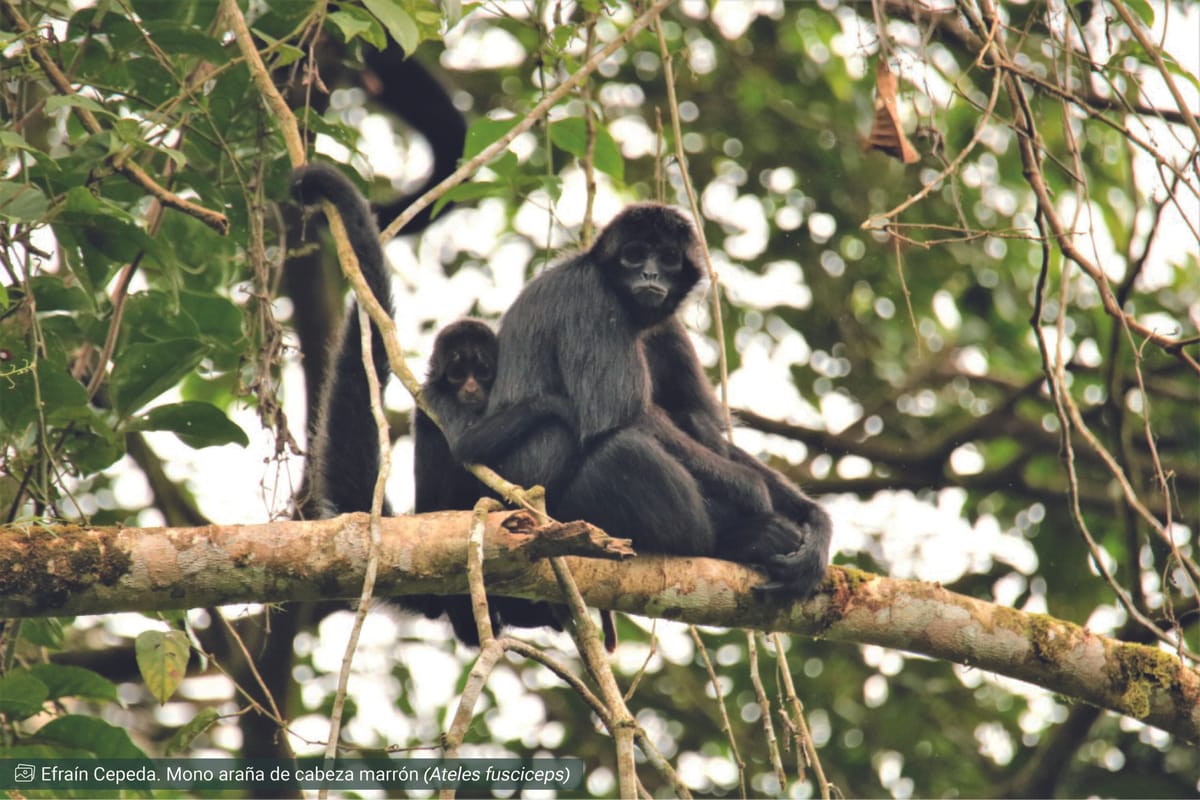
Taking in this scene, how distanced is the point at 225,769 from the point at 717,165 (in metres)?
6.50

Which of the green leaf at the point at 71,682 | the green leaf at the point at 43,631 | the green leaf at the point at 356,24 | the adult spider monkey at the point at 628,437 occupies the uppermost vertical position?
the green leaf at the point at 356,24

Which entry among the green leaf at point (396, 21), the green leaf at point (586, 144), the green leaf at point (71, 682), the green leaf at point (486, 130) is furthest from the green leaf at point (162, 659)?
the green leaf at point (586, 144)

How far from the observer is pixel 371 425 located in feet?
20.7

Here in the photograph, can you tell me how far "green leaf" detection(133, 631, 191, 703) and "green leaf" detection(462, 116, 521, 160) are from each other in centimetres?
309

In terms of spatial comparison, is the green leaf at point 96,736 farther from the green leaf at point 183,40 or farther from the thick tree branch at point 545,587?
the green leaf at point 183,40

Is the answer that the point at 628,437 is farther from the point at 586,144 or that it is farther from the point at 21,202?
the point at 21,202

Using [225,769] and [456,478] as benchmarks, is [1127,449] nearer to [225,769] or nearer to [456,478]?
[456,478]

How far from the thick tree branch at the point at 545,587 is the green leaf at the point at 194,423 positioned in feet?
3.43

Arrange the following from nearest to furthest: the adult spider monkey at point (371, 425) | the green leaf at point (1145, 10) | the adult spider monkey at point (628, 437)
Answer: the green leaf at point (1145, 10), the adult spider monkey at point (628, 437), the adult spider monkey at point (371, 425)

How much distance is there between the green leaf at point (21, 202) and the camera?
4.70 metres

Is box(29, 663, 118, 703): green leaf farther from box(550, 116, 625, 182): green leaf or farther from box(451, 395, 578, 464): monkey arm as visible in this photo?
box(550, 116, 625, 182): green leaf

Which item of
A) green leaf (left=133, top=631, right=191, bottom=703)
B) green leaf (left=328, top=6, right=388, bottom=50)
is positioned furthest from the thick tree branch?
green leaf (left=328, top=6, right=388, bottom=50)

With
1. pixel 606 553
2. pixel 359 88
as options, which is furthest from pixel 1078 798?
pixel 359 88

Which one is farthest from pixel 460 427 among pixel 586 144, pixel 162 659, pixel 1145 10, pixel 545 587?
pixel 1145 10
